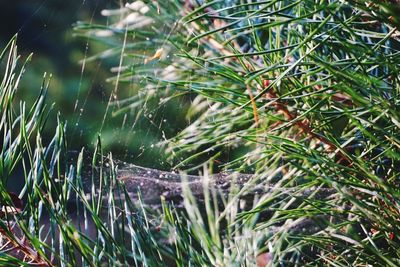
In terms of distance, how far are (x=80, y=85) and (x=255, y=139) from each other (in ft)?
1.71

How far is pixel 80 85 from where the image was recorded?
0.84m

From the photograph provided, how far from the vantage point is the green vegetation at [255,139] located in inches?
9.9

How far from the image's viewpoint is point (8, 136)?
0.96 feet

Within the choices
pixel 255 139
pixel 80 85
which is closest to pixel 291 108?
pixel 255 139

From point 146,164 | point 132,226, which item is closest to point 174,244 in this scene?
point 132,226

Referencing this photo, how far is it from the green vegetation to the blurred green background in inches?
0.5

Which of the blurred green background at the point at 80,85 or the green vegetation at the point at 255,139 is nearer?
the green vegetation at the point at 255,139

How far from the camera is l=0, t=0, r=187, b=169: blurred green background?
0.54 metres

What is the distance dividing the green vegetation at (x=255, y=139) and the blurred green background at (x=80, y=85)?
0.01 meters

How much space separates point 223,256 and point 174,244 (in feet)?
0.10

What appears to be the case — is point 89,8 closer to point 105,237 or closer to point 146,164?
point 146,164

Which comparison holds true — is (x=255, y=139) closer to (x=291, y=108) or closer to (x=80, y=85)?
(x=291, y=108)

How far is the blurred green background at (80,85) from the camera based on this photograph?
0.54 m

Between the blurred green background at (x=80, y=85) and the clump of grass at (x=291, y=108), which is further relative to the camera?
the blurred green background at (x=80, y=85)
